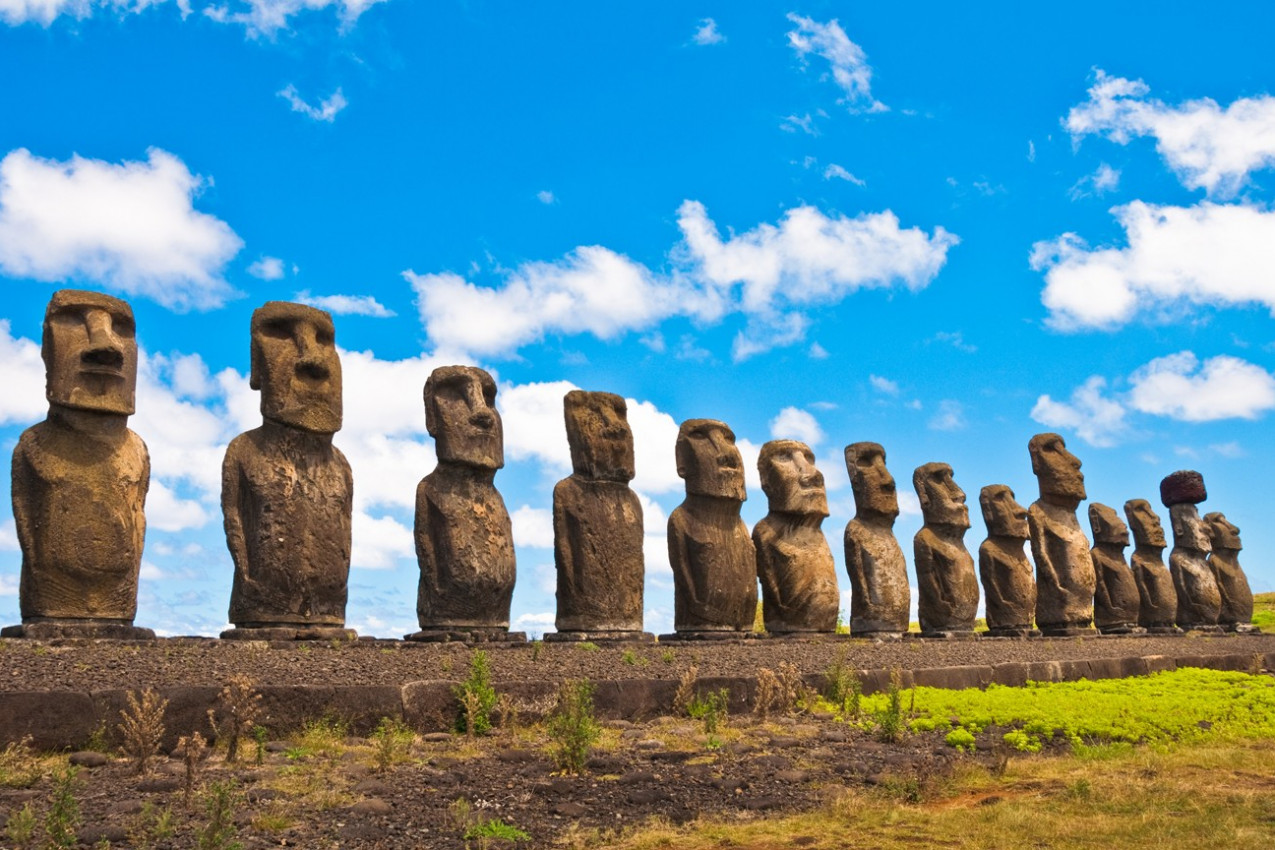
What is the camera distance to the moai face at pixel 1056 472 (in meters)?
21.2

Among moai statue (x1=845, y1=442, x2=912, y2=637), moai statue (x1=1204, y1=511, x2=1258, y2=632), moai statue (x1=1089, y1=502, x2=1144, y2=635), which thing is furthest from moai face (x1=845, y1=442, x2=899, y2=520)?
moai statue (x1=1204, y1=511, x2=1258, y2=632)

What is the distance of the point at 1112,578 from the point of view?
22.5 m

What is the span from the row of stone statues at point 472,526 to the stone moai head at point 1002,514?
34 millimetres

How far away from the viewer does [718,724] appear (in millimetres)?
8391

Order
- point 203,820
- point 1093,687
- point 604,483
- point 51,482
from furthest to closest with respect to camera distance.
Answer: point 604,483 < point 1093,687 < point 51,482 < point 203,820

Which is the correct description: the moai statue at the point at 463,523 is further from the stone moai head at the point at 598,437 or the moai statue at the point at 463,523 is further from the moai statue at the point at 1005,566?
the moai statue at the point at 1005,566

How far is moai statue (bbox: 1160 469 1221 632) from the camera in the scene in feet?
82.2

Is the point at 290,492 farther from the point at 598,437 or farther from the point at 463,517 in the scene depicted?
the point at 598,437

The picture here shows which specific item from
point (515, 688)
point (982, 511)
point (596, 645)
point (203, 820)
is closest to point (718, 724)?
point (515, 688)

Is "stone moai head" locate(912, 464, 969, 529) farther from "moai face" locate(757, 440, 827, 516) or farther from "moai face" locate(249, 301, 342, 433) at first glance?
"moai face" locate(249, 301, 342, 433)

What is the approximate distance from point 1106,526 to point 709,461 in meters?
11.9

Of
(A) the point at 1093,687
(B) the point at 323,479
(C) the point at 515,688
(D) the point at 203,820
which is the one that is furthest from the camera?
(A) the point at 1093,687

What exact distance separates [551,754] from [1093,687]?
7384mm

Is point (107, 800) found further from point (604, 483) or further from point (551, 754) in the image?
point (604, 483)
